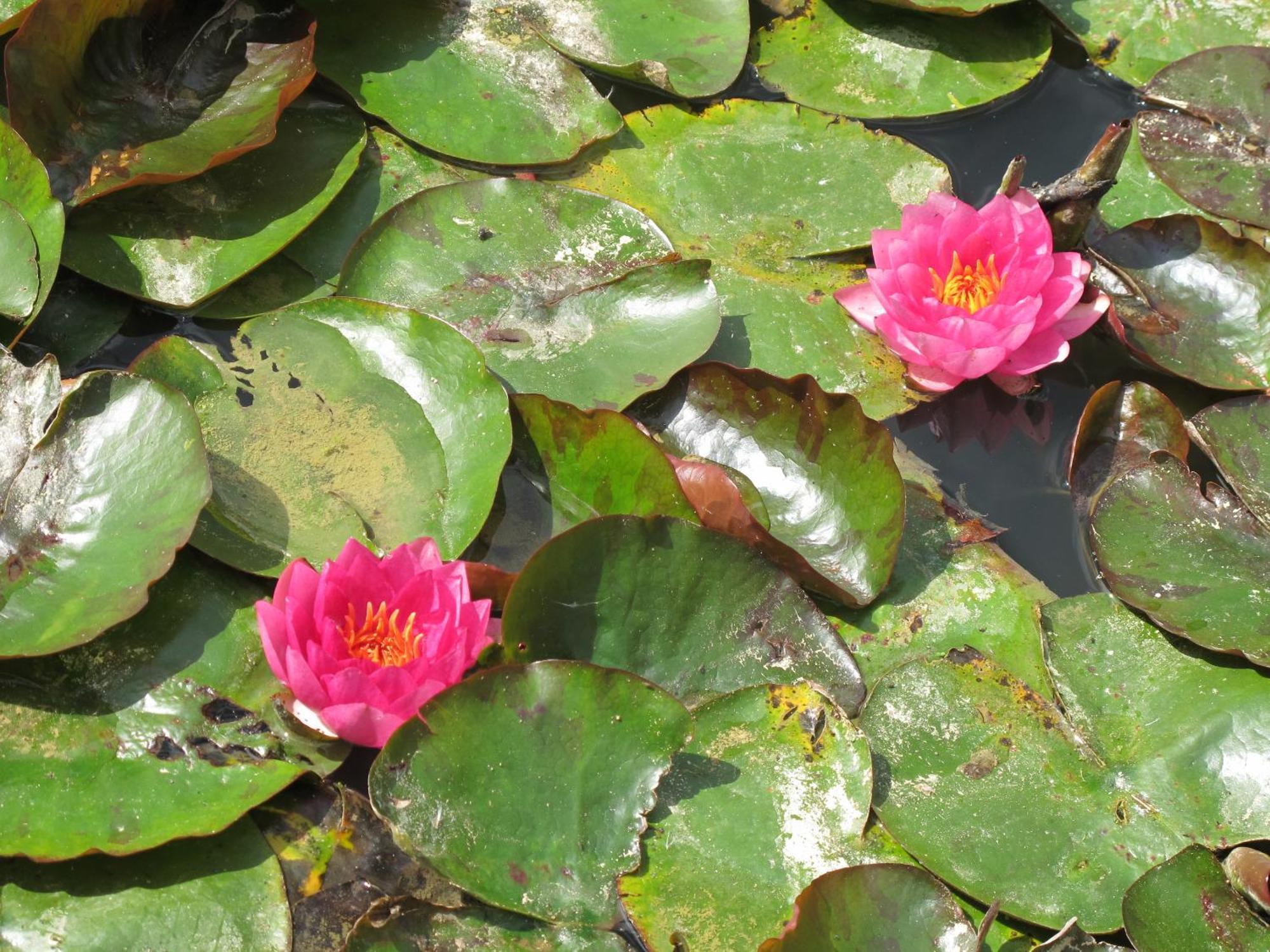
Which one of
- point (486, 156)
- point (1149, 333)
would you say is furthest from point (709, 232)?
point (1149, 333)

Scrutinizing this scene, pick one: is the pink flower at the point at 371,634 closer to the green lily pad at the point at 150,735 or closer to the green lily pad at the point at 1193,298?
the green lily pad at the point at 150,735

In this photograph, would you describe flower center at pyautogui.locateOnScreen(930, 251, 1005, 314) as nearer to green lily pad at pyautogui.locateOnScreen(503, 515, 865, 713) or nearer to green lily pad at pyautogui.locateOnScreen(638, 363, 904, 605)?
green lily pad at pyautogui.locateOnScreen(638, 363, 904, 605)

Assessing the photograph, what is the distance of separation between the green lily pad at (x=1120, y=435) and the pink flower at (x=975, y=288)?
167 mm

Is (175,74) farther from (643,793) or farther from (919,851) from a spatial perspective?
(919,851)

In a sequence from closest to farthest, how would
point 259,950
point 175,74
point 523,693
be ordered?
point 259,950 → point 523,693 → point 175,74

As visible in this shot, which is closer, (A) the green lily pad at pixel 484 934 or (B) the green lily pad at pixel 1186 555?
(A) the green lily pad at pixel 484 934

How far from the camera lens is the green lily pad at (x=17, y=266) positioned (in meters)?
2.25

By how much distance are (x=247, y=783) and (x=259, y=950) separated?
0.26 m

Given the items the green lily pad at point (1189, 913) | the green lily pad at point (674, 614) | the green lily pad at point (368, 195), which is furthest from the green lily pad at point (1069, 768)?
the green lily pad at point (368, 195)

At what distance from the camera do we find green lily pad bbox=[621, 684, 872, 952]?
1883 mm

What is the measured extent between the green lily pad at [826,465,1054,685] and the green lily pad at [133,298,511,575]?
2.71 ft

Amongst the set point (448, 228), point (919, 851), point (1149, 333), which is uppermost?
point (448, 228)

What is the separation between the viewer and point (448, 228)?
2676 millimetres

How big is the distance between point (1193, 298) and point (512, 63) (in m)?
1.86
